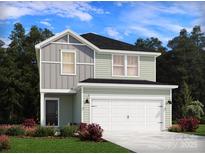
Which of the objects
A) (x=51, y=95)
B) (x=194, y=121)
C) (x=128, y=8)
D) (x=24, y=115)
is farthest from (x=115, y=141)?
(x=24, y=115)

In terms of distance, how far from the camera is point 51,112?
27438 millimetres

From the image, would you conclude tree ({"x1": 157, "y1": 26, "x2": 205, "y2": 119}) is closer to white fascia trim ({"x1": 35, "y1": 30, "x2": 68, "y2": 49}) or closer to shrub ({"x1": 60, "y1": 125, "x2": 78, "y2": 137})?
white fascia trim ({"x1": 35, "y1": 30, "x2": 68, "y2": 49})

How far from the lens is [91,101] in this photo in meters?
23.3

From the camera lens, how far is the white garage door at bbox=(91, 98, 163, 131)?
921 inches

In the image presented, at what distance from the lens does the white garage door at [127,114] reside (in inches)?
921

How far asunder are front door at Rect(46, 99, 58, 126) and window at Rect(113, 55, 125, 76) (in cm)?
466

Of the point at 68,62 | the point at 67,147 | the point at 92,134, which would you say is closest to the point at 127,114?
the point at 68,62

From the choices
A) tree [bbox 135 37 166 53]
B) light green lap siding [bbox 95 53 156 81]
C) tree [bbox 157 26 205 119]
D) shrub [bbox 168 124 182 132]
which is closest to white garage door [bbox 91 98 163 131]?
shrub [bbox 168 124 182 132]

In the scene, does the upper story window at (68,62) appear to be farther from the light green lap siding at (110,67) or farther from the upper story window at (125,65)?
the upper story window at (125,65)

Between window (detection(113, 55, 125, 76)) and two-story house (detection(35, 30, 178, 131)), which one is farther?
window (detection(113, 55, 125, 76))

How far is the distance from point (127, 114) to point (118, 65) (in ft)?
14.2

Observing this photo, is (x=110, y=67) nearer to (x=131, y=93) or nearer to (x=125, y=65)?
(x=125, y=65)

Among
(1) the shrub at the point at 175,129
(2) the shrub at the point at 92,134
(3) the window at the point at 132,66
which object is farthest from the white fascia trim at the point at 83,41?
(2) the shrub at the point at 92,134

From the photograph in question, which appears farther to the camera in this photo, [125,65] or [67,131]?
[125,65]
